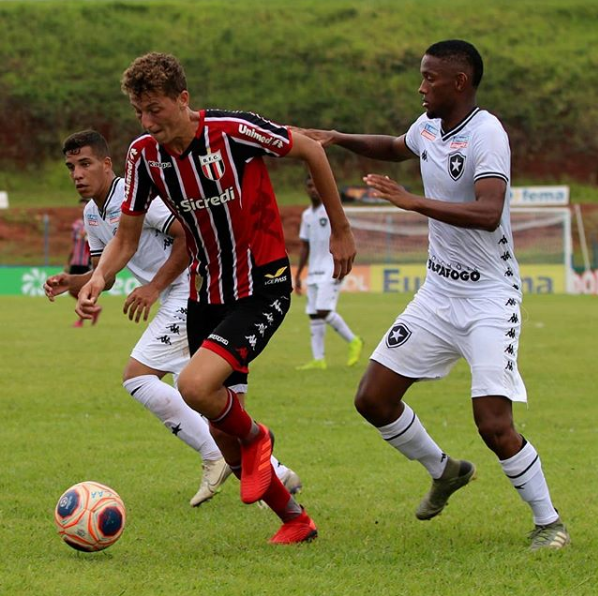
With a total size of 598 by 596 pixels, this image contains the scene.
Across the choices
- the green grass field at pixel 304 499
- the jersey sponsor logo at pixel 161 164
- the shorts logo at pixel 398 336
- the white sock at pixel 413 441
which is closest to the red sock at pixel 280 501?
the green grass field at pixel 304 499

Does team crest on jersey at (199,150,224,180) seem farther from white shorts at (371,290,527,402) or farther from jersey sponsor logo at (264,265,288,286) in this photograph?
white shorts at (371,290,527,402)

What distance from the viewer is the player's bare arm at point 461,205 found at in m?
5.55

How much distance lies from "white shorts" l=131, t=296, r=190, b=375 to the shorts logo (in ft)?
5.12

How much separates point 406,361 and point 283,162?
192ft

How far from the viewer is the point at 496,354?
19.1 ft

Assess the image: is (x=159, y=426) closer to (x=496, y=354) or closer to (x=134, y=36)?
(x=496, y=354)

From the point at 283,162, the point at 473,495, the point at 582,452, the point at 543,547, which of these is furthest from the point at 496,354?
the point at 283,162

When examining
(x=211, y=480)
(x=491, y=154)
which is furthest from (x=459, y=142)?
(x=211, y=480)

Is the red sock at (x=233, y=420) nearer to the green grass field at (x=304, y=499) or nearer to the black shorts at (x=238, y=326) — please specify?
the black shorts at (x=238, y=326)

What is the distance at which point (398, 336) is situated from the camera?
6.21 m

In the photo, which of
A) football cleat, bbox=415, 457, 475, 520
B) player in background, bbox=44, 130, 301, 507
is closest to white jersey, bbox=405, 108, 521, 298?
football cleat, bbox=415, 457, 475, 520

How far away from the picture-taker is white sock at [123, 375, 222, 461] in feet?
23.4

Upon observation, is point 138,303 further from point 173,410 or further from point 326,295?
point 326,295

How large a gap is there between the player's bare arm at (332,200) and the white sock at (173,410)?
73.2 inches
